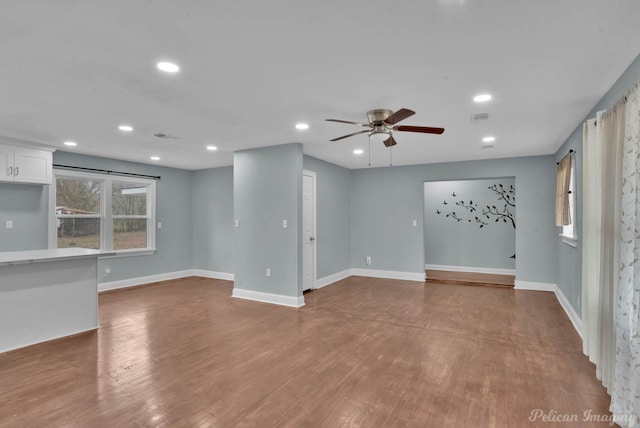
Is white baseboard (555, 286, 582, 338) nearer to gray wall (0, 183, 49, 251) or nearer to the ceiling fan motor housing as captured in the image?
the ceiling fan motor housing

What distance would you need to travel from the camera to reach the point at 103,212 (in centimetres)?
617

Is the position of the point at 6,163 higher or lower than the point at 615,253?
higher

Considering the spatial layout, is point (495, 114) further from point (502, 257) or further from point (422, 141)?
point (502, 257)

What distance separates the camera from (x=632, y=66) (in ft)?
7.76

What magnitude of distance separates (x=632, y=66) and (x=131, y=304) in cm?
637

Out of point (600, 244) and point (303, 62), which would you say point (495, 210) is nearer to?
point (600, 244)

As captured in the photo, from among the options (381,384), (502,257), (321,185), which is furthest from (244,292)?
(502,257)

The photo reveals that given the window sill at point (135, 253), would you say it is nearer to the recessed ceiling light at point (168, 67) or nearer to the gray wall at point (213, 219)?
the gray wall at point (213, 219)

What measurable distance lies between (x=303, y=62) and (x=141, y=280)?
19.8ft

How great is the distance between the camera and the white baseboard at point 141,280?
20.1ft

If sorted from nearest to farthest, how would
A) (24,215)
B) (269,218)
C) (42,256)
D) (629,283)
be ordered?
(629,283)
(42,256)
(24,215)
(269,218)

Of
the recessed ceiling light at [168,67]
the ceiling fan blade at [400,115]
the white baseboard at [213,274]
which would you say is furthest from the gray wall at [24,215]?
the ceiling fan blade at [400,115]

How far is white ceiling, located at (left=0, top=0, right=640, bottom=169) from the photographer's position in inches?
71.2

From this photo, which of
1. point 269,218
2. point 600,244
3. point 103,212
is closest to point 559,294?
point 600,244
